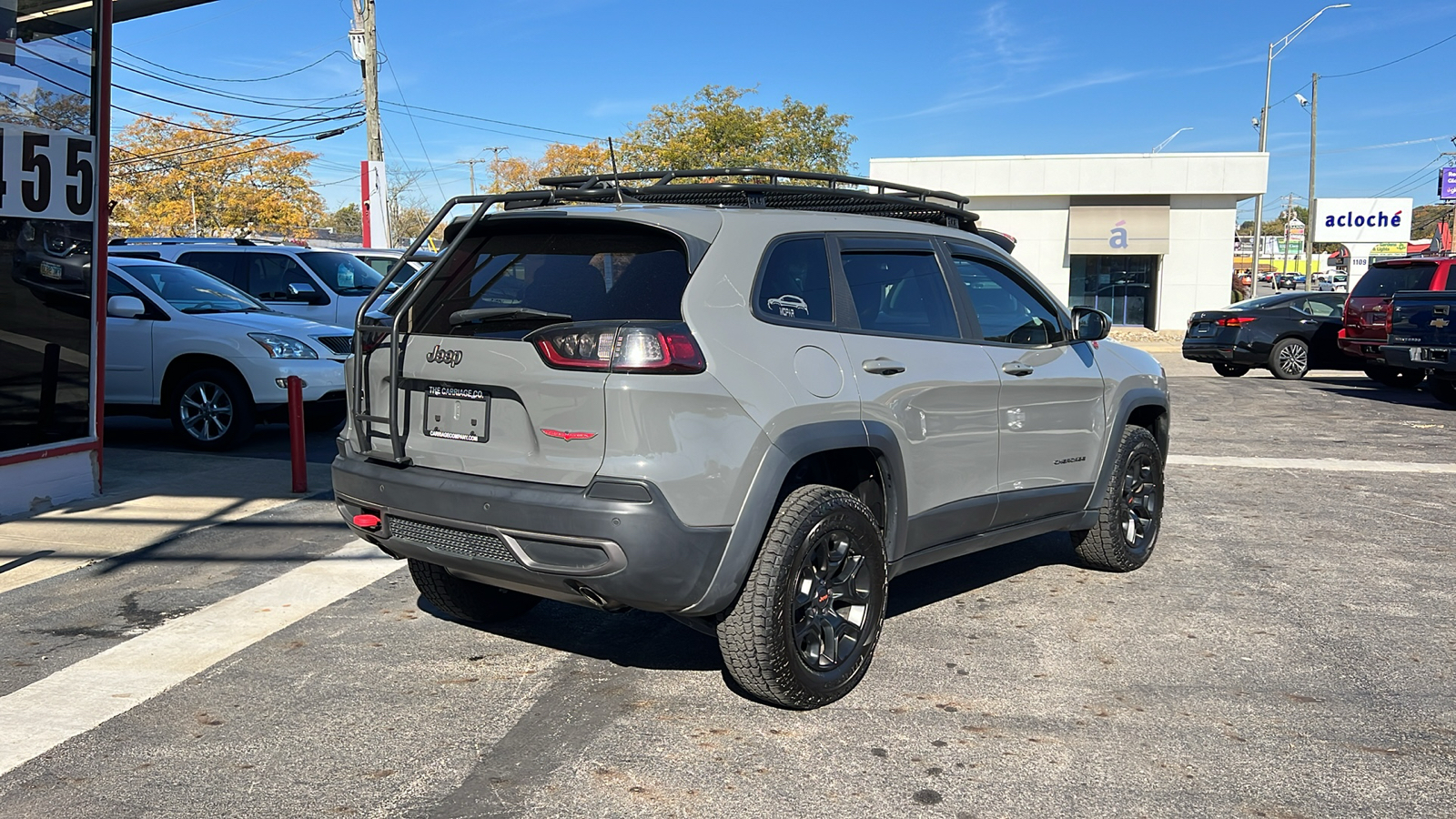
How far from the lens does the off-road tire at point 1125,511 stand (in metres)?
5.97

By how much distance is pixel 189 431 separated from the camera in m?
10.3

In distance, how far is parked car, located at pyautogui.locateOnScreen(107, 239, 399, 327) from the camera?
1413 cm

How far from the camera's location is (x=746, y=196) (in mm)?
4750

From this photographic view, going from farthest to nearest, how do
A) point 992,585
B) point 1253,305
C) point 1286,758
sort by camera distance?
point 1253,305 → point 992,585 → point 1286,758

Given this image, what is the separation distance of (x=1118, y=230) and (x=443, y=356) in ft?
124

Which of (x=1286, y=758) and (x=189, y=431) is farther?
(x=189, y=431)

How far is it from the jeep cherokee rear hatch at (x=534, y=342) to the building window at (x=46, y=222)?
4406 millimetres

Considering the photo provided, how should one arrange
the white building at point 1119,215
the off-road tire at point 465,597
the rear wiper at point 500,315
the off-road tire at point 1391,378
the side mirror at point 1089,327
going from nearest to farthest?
the rear wiper at point 500,315 < the off-road tire at point 465,597 < the side mirror at point 1089,327 < the off-road tire at point 1391,378 < the white building at point 1119,215

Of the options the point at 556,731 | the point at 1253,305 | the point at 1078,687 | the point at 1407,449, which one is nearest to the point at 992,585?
the point at 1078,687

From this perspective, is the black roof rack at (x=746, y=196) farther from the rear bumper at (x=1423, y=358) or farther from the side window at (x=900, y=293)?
the rear bumper at (x=1423, y=358)

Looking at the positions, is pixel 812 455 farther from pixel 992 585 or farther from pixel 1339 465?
pixel 1339 465

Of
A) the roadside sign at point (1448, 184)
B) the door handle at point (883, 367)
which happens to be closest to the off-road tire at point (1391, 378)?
the door handle at point (883, 367)

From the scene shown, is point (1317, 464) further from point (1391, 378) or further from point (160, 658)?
point (1391, 378)

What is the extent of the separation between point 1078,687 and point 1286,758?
818 mm
